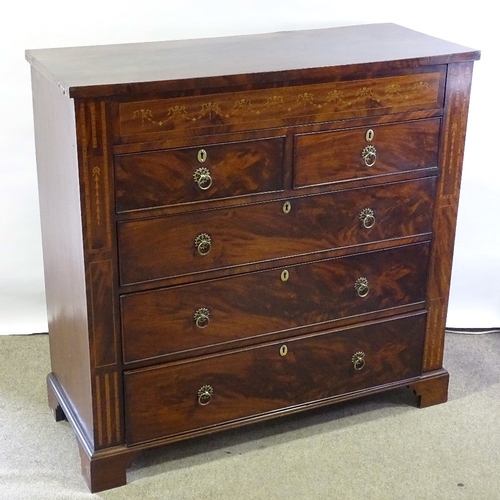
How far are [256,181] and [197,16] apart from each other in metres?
0.74

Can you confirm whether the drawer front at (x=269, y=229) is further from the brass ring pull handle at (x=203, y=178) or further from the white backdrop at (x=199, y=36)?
the white backdrop at (x=199, y=36)

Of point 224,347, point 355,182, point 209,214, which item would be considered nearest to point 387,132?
point 355,182

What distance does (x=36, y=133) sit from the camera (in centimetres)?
222

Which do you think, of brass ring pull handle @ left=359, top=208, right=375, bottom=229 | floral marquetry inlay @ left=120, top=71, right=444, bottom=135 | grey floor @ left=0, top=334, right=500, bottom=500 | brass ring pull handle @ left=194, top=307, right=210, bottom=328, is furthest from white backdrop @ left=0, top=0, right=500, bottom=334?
brass ring pull handle @ left=194, top=307, right=210, bottom=328

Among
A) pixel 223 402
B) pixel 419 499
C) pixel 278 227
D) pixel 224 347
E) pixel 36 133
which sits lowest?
pixel 419 499

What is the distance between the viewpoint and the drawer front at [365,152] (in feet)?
7.06

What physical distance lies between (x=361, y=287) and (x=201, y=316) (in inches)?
17.4

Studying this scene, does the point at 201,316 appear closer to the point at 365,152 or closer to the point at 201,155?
the point at 201,155

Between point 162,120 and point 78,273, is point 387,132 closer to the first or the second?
point 162,120

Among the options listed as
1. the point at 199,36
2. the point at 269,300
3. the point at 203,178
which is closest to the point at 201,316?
the point at 269,300

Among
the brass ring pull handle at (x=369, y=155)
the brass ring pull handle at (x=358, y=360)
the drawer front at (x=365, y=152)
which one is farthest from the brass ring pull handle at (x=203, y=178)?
the brass ring pull handle at (x=358, y=360)

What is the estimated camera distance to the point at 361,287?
235 centimetres

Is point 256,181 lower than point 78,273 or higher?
higher

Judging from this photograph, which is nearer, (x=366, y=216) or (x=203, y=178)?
(x=203, y=178)
